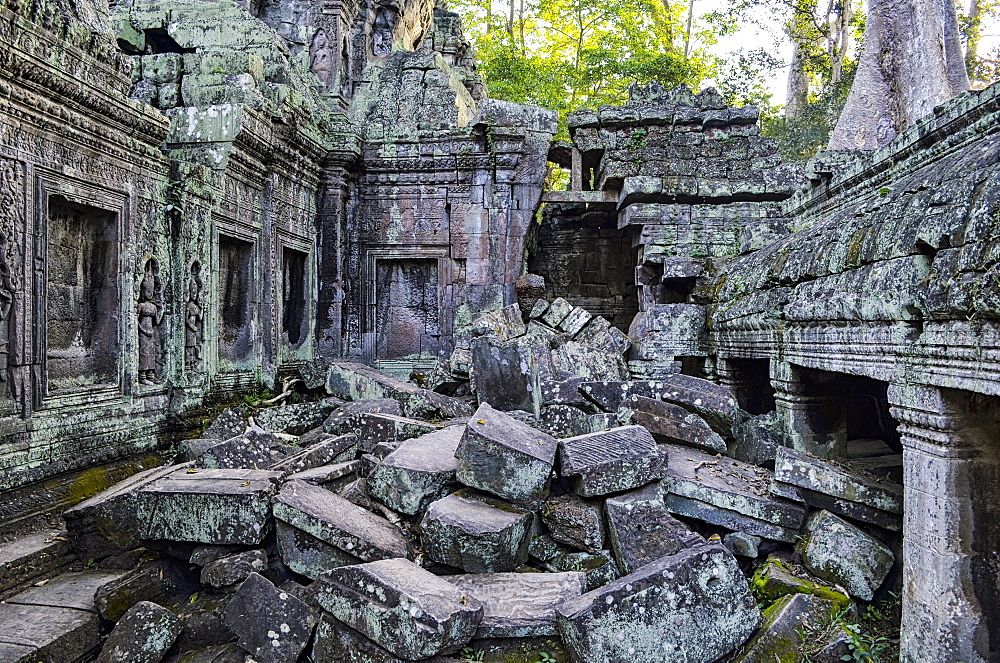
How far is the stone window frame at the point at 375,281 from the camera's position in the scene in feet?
30.7

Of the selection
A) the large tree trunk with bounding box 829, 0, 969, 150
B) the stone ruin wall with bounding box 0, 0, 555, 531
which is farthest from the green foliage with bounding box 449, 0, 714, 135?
the large tree trunk with bounding box 829, 0, 969, 150

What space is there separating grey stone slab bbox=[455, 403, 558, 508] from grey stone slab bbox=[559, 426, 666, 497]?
0.16 metres

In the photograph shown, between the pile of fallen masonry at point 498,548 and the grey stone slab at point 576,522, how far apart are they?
0.01m

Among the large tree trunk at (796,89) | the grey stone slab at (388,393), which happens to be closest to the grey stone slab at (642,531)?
the grey stone slab at (388,393)

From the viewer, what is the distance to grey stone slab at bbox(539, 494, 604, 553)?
3.68m

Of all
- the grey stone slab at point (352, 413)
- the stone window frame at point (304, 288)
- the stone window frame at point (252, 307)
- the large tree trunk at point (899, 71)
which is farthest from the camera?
the large tree trunk at point (899, 71)

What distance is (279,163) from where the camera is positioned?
7.73m

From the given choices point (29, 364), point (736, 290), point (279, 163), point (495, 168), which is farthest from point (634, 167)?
point (29, 364)

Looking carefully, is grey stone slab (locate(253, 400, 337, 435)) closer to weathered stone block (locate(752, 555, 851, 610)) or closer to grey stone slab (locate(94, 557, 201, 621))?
grey stone slab (locate(94, 557, 201, 621))

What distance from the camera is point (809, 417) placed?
14.7ft

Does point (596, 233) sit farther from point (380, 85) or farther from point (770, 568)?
point (770, 568)

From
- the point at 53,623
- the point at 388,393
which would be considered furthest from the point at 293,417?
the point at 53,623

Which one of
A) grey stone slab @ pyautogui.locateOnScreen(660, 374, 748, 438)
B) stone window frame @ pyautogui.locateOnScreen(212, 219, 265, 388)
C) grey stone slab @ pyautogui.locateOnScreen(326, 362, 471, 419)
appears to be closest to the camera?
grey stone slab @ pyautogui.locateOnScreen(660, 374, 748, 438)

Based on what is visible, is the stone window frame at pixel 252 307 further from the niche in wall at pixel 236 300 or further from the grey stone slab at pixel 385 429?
the grey stone slab at pixel 385 429
